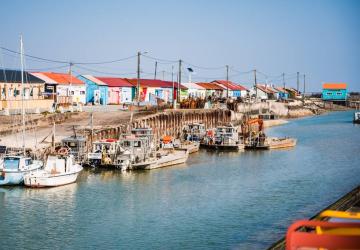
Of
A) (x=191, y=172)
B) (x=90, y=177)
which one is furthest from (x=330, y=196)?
(x=90, y=177)

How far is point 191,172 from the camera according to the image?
4209cm

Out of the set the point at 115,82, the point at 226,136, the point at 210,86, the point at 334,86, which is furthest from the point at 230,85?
the point at 226,136

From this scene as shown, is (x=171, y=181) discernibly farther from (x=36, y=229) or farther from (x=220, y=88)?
(x=220, y=88)

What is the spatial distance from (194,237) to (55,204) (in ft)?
30.1

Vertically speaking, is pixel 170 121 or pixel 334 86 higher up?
pixel 334 86

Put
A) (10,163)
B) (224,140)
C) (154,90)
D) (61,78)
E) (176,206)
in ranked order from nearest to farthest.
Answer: (176,206) → (10,163) → (224,140) → (61,78) → (154,90)

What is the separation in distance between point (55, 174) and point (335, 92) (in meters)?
157

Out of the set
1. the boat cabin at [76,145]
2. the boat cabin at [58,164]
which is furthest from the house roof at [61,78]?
the boat cabin at [58,164]

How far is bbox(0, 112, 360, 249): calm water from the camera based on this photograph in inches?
906

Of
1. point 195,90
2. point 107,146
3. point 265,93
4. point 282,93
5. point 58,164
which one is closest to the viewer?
point 58,164

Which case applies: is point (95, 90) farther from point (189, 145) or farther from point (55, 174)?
point (55, 174)

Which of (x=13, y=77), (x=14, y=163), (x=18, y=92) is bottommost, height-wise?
(x=14, y=163)

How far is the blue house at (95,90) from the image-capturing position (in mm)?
76875

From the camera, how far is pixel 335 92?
179125 mm
